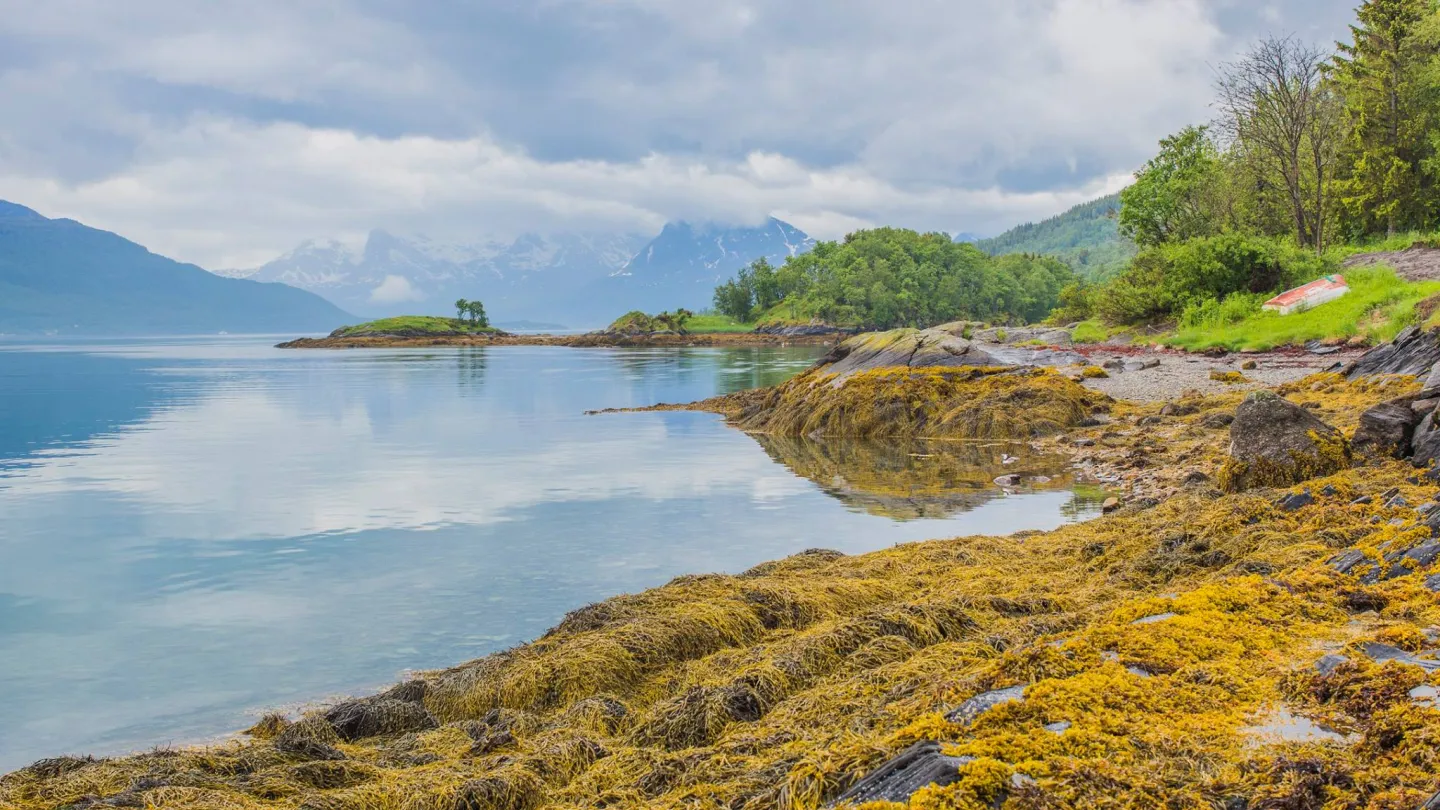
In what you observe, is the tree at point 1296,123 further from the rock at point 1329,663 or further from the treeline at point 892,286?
the treeline at point 892,286

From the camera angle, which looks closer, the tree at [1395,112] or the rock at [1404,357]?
the rock at [1404,357]

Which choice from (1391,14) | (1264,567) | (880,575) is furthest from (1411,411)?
(1391,14)

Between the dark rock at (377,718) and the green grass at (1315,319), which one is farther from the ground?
the green grass at (1315,319)

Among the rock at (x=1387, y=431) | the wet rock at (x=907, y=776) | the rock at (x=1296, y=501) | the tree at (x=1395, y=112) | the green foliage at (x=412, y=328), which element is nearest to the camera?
the wet rock at (x=907, y=776)

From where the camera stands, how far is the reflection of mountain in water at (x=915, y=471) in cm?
1695

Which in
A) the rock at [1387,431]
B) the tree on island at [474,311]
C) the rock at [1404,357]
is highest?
the tree on island at [474,311]

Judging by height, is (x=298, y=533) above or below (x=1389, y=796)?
below

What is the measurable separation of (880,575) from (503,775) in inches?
228

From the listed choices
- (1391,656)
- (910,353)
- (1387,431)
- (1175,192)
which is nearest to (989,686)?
(1391,656)

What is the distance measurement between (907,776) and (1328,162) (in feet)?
189

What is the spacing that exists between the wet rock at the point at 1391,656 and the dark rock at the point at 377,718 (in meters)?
6.46

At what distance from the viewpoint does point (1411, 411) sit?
11156 mm

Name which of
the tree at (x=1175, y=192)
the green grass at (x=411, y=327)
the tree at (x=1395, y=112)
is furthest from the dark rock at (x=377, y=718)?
the green grass at (x=411, y=327)

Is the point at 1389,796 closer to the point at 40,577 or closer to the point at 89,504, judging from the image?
the point at 40,577
